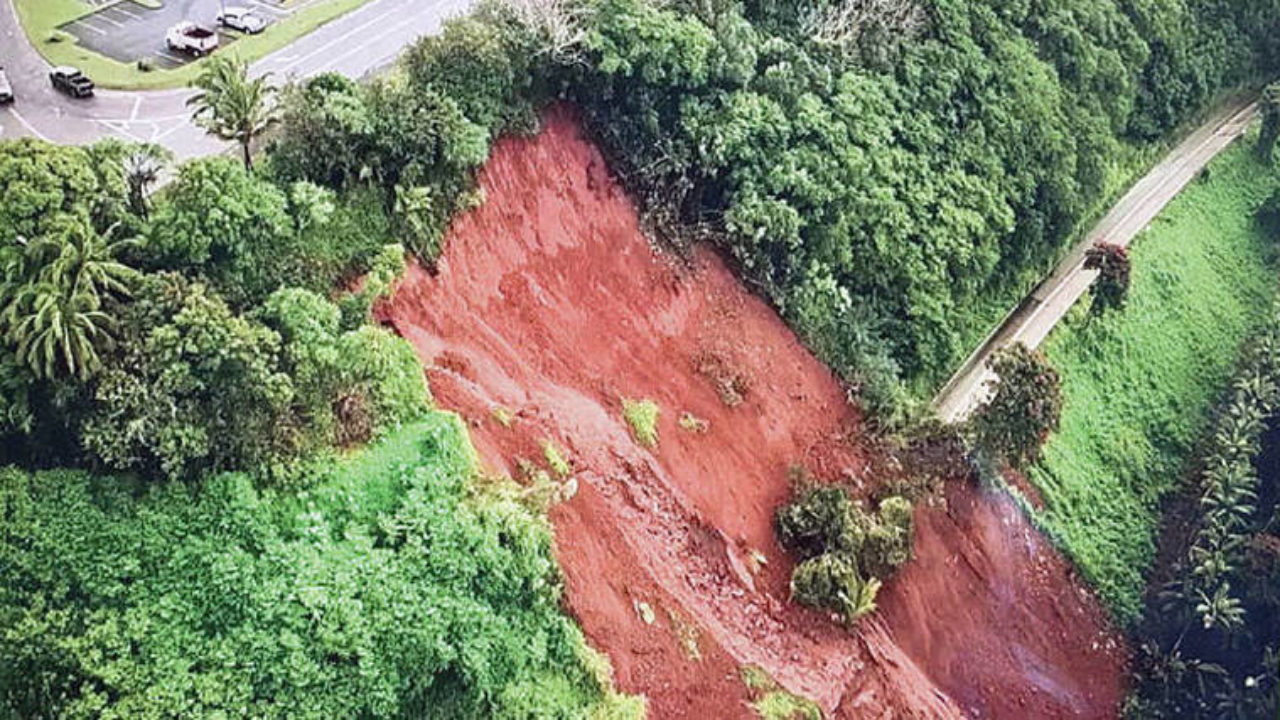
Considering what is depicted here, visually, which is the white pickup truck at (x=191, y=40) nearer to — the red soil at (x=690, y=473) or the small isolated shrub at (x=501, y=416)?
the red soil at (x=690, y=473)

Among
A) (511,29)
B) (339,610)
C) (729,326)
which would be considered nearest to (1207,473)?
(729,326)

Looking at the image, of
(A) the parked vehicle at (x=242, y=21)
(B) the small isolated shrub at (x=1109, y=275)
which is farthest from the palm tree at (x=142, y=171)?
(B) the small isolated shrub at (x=1109, y=275)

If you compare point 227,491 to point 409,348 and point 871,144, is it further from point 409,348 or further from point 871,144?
point 871,144

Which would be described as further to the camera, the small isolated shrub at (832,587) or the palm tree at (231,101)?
the small isolated shrub at (832,587)

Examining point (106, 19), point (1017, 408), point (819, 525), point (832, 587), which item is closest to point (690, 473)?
point (819, 525)

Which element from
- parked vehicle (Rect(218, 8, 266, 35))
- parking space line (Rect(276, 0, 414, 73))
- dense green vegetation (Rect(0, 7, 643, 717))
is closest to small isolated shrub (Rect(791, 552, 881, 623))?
dense green vegetation (Rect(0, 7, 643, 717))

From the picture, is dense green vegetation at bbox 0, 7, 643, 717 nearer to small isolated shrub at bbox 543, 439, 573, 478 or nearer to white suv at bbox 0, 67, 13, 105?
small isolated shrub at bbox 543, 439, 573, 478

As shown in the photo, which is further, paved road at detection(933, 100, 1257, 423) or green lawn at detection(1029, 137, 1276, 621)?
paved road at detection(933, 100, 1257, 423)
